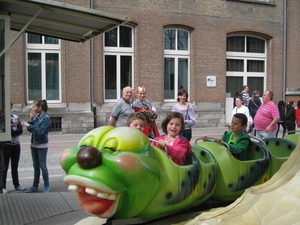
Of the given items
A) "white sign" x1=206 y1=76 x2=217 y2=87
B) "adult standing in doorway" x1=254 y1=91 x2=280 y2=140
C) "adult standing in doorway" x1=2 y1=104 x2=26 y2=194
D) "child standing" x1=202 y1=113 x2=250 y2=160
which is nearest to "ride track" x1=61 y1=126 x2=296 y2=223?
"child standing" x1=202 y1=113 x2=250 y2=160

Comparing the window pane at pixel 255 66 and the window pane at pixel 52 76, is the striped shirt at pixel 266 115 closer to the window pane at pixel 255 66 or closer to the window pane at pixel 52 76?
the window pane at pixel 52 76

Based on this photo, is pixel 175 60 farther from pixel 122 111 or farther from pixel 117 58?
pixel 122 111

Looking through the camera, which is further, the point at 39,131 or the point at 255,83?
the point at 255,83

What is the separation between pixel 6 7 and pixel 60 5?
789mm

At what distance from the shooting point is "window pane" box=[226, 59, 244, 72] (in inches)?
769

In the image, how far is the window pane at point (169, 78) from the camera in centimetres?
1823

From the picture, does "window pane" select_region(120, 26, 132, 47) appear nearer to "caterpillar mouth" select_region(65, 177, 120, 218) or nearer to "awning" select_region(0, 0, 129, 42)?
"awning" select_region(0, 0, 129, 42)

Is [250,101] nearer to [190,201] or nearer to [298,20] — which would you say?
[298,20]

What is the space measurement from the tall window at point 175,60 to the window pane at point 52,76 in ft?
16.9

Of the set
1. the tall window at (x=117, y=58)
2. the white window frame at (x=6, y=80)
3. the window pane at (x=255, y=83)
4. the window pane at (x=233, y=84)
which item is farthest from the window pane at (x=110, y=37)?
the white window frame at (x=6, y=80)

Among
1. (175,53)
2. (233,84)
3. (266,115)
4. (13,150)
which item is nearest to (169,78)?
(175,53)

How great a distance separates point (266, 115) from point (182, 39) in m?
11.2

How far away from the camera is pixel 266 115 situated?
770cm

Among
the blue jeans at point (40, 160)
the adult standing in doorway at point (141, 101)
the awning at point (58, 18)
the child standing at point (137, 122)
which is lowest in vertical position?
the blue jeans at point (40, 160)
